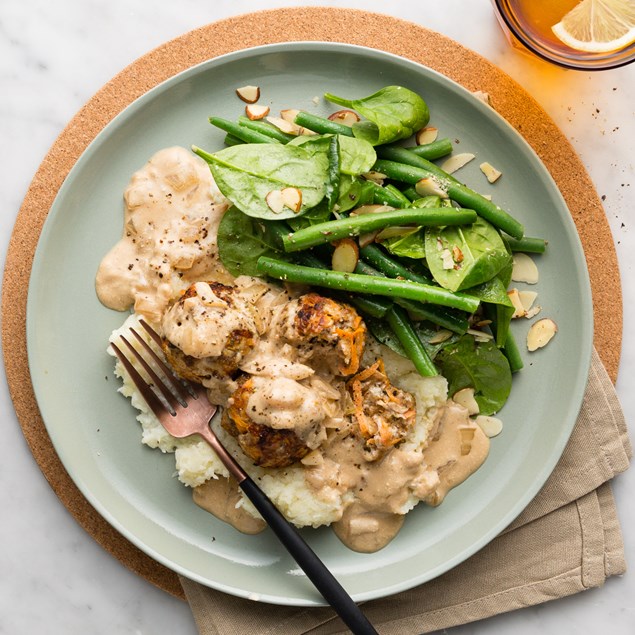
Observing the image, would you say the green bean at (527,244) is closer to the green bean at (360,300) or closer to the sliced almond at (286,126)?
the green bean at (360,300)

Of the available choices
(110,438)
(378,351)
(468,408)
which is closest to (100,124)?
(110,438)

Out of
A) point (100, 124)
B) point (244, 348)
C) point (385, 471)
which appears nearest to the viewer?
point (244, 348)

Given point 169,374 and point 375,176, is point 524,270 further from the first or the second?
point 169,374

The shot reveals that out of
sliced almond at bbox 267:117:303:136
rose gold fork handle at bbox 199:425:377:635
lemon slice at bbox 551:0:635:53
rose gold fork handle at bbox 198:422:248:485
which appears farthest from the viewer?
sliced almond at bbox 267:117:303:136

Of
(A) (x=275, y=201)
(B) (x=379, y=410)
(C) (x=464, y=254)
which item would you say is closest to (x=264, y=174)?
(A) (x=275, y=201)

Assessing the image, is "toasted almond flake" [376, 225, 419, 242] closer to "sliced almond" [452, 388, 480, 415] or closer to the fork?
"sliced almond" [452, 388, 480, 415]

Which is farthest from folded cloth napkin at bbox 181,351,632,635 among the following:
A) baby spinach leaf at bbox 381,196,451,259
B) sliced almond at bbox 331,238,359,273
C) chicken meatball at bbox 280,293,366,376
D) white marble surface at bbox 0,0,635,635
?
sliced almond at bbox 331,238,359,273

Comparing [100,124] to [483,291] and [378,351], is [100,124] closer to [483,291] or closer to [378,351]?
[378,351]
